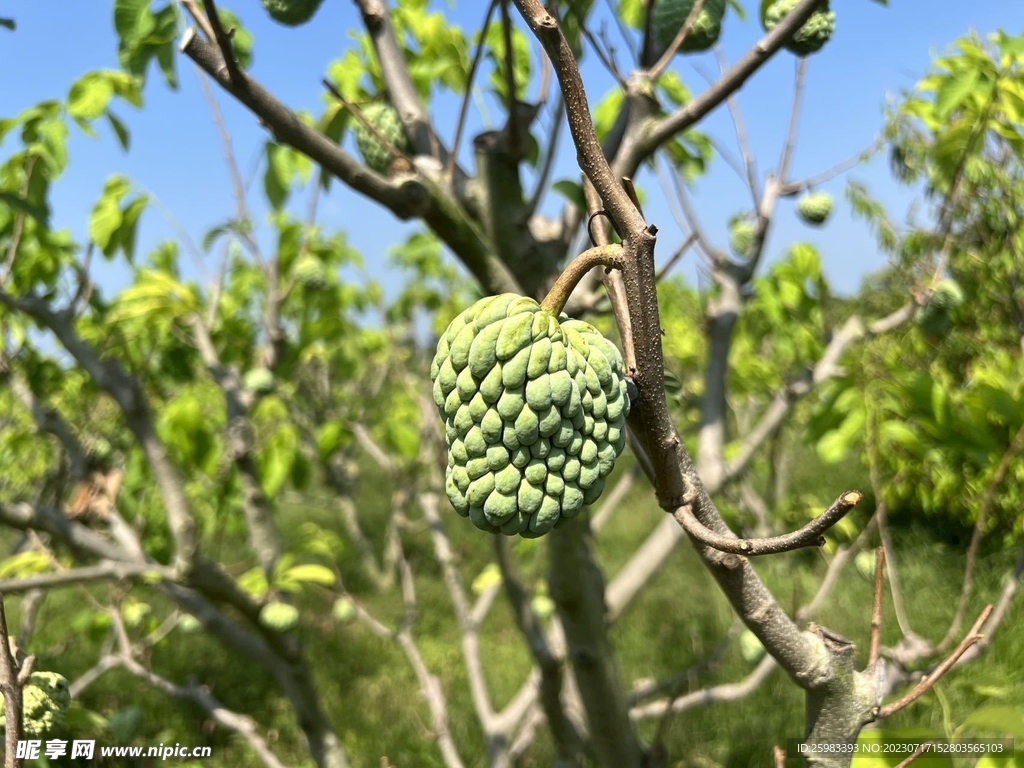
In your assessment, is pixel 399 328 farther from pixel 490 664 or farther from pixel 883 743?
pixel 883 743

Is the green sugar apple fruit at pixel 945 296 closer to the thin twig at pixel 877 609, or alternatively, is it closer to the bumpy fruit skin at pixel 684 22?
the bumpy fruit skin at pixel 684 22

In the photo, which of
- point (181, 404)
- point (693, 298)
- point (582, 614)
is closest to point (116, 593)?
point (181, 404)

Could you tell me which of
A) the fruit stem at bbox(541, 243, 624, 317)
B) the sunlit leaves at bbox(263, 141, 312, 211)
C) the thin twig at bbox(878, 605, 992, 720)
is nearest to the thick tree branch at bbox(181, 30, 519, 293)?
the fruit stem at bbox(541, 243, 624, 317)

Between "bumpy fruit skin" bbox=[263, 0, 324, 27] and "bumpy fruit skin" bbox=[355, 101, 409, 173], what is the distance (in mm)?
232

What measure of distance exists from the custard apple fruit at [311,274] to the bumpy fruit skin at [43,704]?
2327mm

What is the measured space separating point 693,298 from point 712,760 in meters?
5.84

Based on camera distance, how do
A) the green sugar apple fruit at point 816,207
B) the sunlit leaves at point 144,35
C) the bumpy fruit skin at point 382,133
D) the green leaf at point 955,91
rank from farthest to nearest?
the green sugar apple fruit at point 816,207 < the green leaf at point 955,91 < the bumpy fruit skin at point 382,133 < the sunlit leaves at point 144,35

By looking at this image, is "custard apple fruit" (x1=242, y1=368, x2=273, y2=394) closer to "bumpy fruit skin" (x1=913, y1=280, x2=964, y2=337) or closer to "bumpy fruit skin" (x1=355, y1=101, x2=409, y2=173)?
"bumpy fruit skin" (x1=355, y1=101, x2=409, y2=173)

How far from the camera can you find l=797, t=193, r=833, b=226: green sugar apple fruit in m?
3.21

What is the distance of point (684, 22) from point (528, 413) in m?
1.05

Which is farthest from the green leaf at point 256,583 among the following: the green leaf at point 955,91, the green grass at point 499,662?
the green leaf at point 955,91

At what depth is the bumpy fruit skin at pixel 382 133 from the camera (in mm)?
1617

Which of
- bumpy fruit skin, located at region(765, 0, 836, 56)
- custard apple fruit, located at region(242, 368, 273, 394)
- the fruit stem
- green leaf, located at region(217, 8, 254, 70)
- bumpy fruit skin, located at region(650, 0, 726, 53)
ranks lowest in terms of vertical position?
the fruit stem

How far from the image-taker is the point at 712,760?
3154 millimetres
